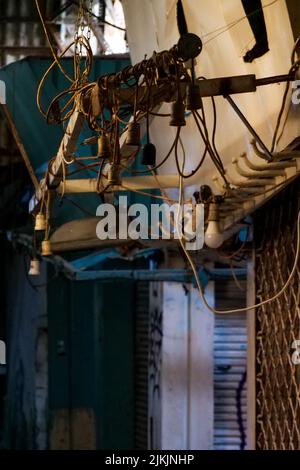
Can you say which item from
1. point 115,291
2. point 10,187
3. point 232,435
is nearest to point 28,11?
point 10,187

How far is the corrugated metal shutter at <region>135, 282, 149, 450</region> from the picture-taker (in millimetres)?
16469

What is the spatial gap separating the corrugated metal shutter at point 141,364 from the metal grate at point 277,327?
276 inches

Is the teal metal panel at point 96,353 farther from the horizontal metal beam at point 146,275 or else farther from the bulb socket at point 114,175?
the bulb socket at point 114,175

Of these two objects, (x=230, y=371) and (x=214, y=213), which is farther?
(x=230, y=371)

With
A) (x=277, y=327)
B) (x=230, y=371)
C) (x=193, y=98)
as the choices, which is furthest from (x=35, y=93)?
(x=193, y=98)

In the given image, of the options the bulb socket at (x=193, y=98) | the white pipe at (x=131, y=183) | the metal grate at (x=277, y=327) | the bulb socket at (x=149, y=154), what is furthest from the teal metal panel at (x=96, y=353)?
the bulb socket at (x=193, y=98)

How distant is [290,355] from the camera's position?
8125mm

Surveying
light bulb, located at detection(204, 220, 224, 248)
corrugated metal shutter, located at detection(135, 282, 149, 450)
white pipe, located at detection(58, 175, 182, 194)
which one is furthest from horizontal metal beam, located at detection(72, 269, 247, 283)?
light bulb, located at detection(204, 220, 224, 248)

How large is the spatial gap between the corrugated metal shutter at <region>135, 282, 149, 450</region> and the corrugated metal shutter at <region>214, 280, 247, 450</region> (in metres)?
2.39

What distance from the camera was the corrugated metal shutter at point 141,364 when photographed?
648 inches

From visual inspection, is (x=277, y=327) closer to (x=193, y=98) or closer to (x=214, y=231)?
(x=214, y=231)

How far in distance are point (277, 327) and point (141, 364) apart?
8372 millimetres

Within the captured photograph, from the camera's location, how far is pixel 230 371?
1425 centimetres
